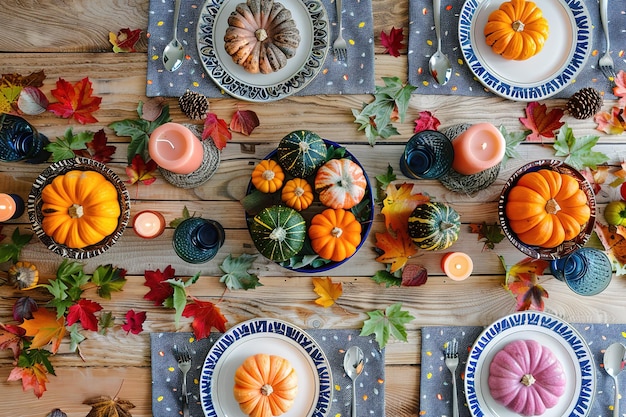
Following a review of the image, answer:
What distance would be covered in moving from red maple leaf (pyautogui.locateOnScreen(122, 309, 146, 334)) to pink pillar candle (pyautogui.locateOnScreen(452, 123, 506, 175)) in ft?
3.36

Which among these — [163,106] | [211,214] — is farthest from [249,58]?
[211,214]

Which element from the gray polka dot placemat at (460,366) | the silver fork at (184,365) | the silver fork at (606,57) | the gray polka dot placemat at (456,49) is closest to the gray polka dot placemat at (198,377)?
the silver fork at (184,365)

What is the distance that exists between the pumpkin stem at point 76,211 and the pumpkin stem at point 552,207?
1.21 meters

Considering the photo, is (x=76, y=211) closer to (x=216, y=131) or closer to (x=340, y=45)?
(x=216, y=131)

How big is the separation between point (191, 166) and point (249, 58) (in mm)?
352

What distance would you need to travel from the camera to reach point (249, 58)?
1.31m

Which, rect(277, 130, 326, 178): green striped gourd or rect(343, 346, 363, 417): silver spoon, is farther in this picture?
rect(343, 346, 363, 417): silver spoon

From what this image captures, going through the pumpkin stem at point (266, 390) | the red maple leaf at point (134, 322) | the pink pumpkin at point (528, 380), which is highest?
the red maple leaf at point (134, 322)

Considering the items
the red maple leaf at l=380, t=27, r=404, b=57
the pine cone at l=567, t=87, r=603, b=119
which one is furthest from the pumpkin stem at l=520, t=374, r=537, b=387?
the red maple leaf at l=380, t=27, r=404, b=57

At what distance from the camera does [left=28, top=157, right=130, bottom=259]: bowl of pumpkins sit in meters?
1.19

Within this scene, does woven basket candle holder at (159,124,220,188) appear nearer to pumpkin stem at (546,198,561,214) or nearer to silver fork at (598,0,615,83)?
pumpkin stem at (546,198,561,214)

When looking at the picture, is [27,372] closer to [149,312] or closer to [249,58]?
[149,312]

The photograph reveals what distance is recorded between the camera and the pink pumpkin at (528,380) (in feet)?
4.20

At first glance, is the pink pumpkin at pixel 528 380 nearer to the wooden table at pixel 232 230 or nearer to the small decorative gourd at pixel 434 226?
the wooden table at pixel 232 230
